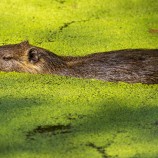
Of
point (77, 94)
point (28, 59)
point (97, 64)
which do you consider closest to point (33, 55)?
point (28, 59)

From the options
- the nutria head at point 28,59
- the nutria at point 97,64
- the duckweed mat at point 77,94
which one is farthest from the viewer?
the nutria head at point 28,59

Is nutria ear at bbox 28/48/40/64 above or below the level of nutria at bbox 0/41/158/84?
above

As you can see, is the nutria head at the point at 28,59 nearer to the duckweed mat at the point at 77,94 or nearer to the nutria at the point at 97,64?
the nutria at the point at 97,64

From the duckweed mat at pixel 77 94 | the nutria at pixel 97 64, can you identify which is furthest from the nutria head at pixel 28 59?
the duckweed mat at pixel 77 94

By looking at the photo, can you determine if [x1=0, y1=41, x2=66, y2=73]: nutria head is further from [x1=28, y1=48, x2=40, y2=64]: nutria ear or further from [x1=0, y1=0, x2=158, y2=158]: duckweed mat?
[x1=0, y1=0, x2=158, y2=158]: duckweed mat

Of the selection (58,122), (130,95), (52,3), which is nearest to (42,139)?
(58,122)

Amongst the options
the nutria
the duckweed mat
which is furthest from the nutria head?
the duckweed mat

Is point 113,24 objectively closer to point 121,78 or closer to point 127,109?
point 121,78
